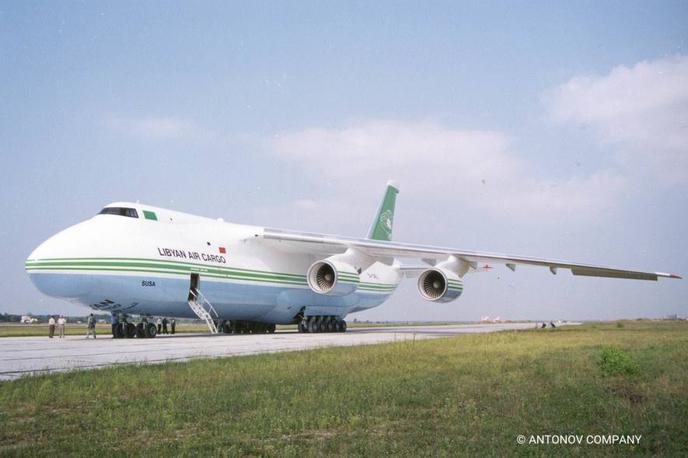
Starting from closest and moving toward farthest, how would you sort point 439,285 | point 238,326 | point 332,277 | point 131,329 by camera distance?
1. point 131,329
2. point 439,285
3. point 332,277
4. point 238,326

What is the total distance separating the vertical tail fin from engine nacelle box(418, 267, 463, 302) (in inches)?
321

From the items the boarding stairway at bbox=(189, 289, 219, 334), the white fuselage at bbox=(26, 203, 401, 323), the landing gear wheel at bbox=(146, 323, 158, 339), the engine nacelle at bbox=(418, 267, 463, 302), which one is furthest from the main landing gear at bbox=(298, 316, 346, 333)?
the landing gear wheel at bbox=(146, 323, 158, 339)

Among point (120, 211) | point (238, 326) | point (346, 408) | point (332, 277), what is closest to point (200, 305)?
point (120, 211)

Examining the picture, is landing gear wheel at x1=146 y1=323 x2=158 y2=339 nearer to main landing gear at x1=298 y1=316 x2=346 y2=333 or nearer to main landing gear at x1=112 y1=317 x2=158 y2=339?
main landing gear at x1=112 y1=317 x2=158 y2=339

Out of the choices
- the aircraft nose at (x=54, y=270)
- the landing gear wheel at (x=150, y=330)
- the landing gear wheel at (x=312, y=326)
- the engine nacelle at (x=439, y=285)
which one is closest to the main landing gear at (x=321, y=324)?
the landing gear wheel at (x=312, y=326)

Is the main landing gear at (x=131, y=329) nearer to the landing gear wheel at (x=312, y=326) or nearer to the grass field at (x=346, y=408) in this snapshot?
the landing gear wheel at (x=312, y=326)

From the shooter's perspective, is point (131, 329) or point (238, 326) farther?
point (238, 326)

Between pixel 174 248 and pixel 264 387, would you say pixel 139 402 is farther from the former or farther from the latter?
pixel 174 248

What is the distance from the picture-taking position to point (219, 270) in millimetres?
20547

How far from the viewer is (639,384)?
24.8 feet

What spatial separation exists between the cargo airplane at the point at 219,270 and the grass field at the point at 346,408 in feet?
27.5

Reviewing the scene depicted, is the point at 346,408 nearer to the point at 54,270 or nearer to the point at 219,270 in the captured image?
the point at 54,270

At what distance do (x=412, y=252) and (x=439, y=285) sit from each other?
1.85 m

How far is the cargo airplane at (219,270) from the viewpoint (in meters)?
16.8
